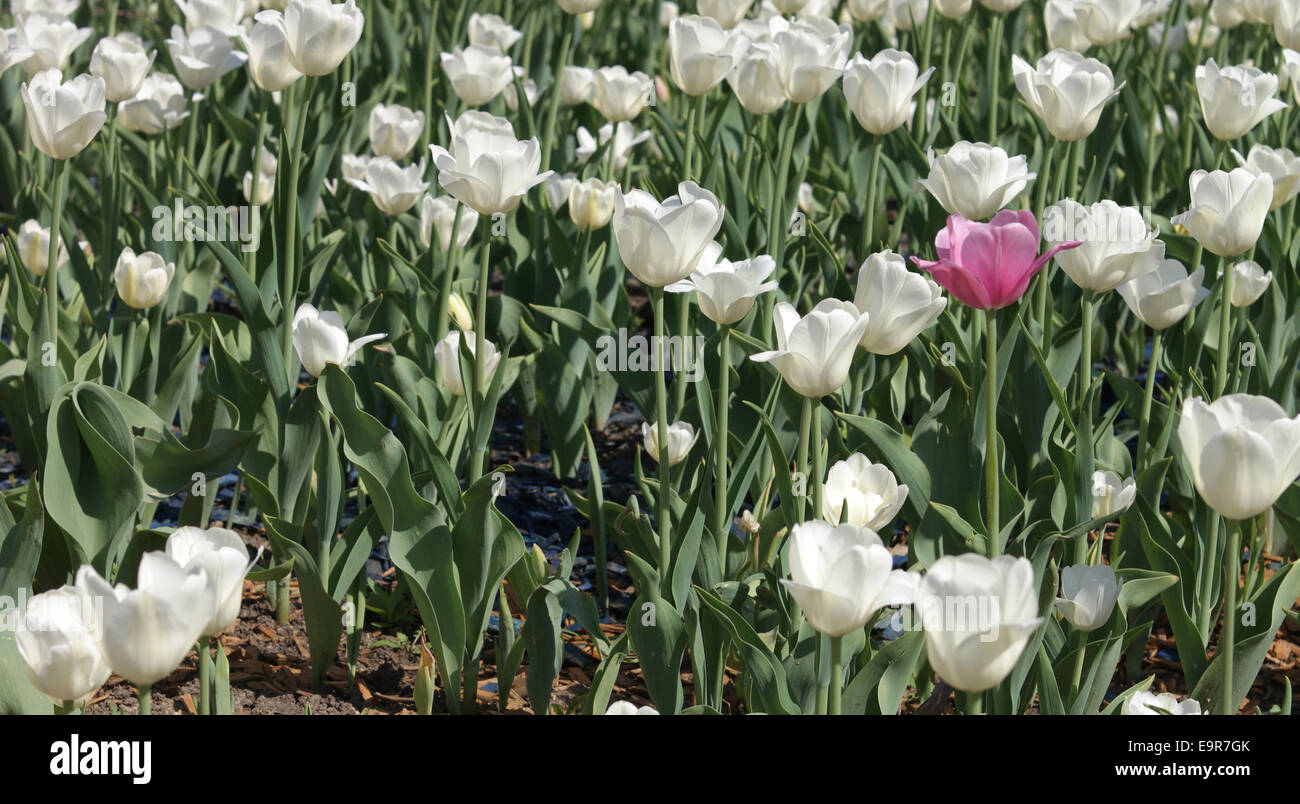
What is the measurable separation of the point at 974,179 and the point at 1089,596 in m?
0.67

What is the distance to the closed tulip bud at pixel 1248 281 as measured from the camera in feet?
7.13

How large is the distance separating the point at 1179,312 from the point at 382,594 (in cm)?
138

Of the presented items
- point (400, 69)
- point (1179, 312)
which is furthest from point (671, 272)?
point (400, 69)

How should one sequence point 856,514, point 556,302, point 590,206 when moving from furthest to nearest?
point 556,302
point 590,206
point 856,514

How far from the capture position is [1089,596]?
5.40 ft

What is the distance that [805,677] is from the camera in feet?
5.51

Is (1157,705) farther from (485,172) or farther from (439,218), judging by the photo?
(439,218)

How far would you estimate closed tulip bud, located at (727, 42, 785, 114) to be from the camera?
247cm

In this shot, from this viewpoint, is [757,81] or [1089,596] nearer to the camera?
[1089,596]

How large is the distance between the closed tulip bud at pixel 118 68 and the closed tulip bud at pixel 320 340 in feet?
3.31

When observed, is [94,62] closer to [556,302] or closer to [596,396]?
[556,302]

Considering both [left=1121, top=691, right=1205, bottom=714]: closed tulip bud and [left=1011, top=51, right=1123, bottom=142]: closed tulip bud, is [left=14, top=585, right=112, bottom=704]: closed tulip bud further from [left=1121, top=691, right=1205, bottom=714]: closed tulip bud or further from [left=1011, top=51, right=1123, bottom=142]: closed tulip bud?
[left=1011, top=51, right=1123, bottom=142]: closed tulip bud

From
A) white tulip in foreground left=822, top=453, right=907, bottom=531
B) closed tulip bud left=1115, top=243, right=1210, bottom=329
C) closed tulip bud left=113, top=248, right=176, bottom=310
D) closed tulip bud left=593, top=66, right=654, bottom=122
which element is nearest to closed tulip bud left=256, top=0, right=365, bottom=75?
closed tulip bud left=113, top=248, right=176, bottom=310

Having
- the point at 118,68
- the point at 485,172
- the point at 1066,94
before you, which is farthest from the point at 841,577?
the point at 118,68
